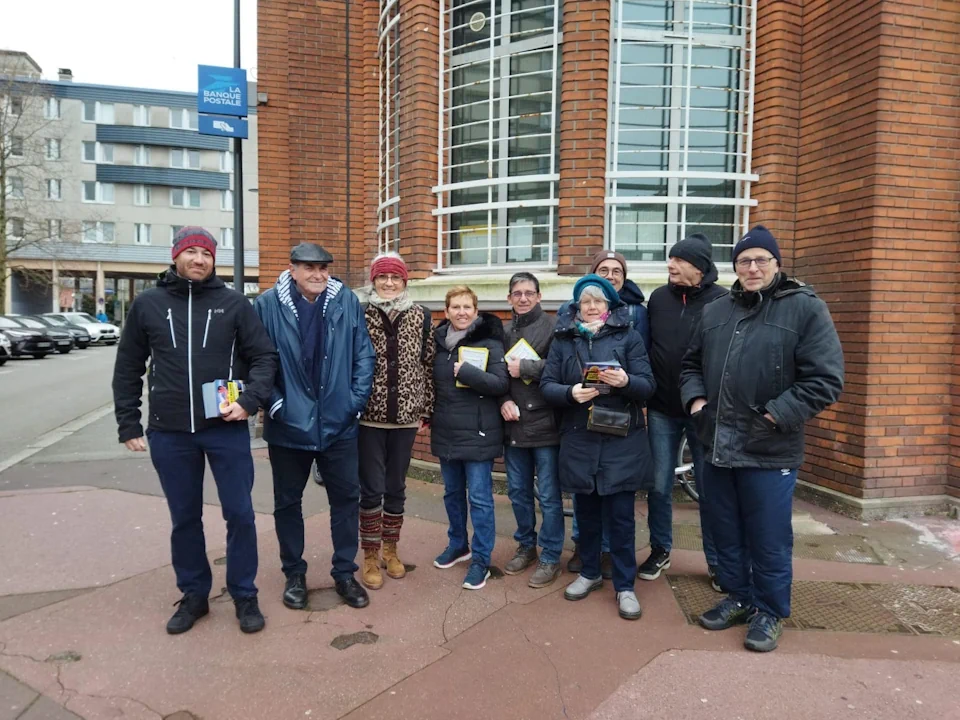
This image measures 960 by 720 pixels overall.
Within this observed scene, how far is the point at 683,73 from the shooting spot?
19.2ft

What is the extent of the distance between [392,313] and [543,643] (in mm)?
1973

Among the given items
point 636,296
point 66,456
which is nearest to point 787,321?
point 636,296

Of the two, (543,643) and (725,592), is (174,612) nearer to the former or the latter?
(543,643)

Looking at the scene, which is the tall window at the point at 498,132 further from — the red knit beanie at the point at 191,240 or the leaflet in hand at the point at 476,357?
the red knit beanie at the point at 191,240

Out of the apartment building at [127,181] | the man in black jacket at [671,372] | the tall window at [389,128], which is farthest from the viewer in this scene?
the apartment building at [127,181]

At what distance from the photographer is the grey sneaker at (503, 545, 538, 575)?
4.15 meters

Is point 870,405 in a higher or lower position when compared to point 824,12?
lower

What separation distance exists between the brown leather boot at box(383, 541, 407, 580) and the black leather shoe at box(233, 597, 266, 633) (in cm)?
85

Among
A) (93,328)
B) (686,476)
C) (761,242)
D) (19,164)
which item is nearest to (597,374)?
(761,242)

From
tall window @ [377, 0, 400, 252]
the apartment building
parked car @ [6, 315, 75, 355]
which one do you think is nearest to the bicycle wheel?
tall window @ [377, 0, 400, 252]

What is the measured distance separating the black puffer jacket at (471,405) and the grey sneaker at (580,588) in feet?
2.85

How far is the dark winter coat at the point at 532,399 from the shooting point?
3.98 metres

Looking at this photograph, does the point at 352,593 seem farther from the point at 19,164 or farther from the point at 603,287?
the point at 19,164

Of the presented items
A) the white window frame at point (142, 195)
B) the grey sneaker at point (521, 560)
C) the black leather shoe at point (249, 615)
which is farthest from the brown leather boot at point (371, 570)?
the white window frame at point (142, 195)
